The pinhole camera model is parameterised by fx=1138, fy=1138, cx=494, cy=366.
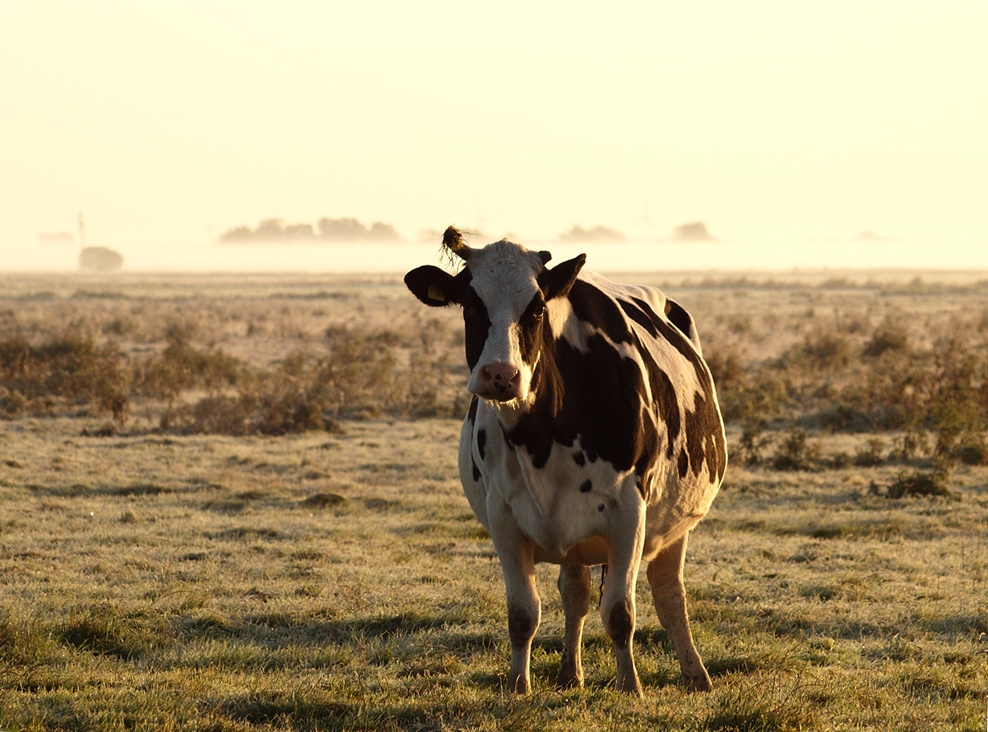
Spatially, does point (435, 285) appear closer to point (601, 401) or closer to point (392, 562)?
point (601, 401)

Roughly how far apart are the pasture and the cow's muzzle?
5.32 ft

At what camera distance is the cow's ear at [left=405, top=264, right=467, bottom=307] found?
587 cm

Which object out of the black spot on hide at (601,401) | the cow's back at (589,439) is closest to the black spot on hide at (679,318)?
the cow's back at (589,439)

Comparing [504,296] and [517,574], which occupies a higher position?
[504,296]

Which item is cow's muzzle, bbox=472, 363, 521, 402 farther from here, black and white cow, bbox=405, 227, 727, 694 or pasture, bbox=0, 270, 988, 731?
pasture, bbox=0, 270, 988, 731

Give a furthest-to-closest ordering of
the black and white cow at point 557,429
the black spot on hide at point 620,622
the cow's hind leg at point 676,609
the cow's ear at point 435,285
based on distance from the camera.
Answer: the cow's hind leg at point 676,609
the black spot on hide at point 620,622
the cow's ear at point 435,285
the black and white cow at point 557,429

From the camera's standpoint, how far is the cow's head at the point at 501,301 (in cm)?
539

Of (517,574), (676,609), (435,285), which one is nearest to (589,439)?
(517,574)

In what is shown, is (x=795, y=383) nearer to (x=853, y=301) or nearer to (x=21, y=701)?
(x=21, y=701)

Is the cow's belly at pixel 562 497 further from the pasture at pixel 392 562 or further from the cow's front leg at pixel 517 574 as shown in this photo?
the pasture at pixel 392 562

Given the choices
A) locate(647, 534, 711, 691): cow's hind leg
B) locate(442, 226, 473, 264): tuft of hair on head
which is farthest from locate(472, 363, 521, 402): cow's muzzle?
locate(647, 534, 711, 691): cow's hind leg

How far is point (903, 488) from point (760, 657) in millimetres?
7226

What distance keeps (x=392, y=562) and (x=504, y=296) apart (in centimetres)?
538

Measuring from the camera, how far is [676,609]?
23.3ft
